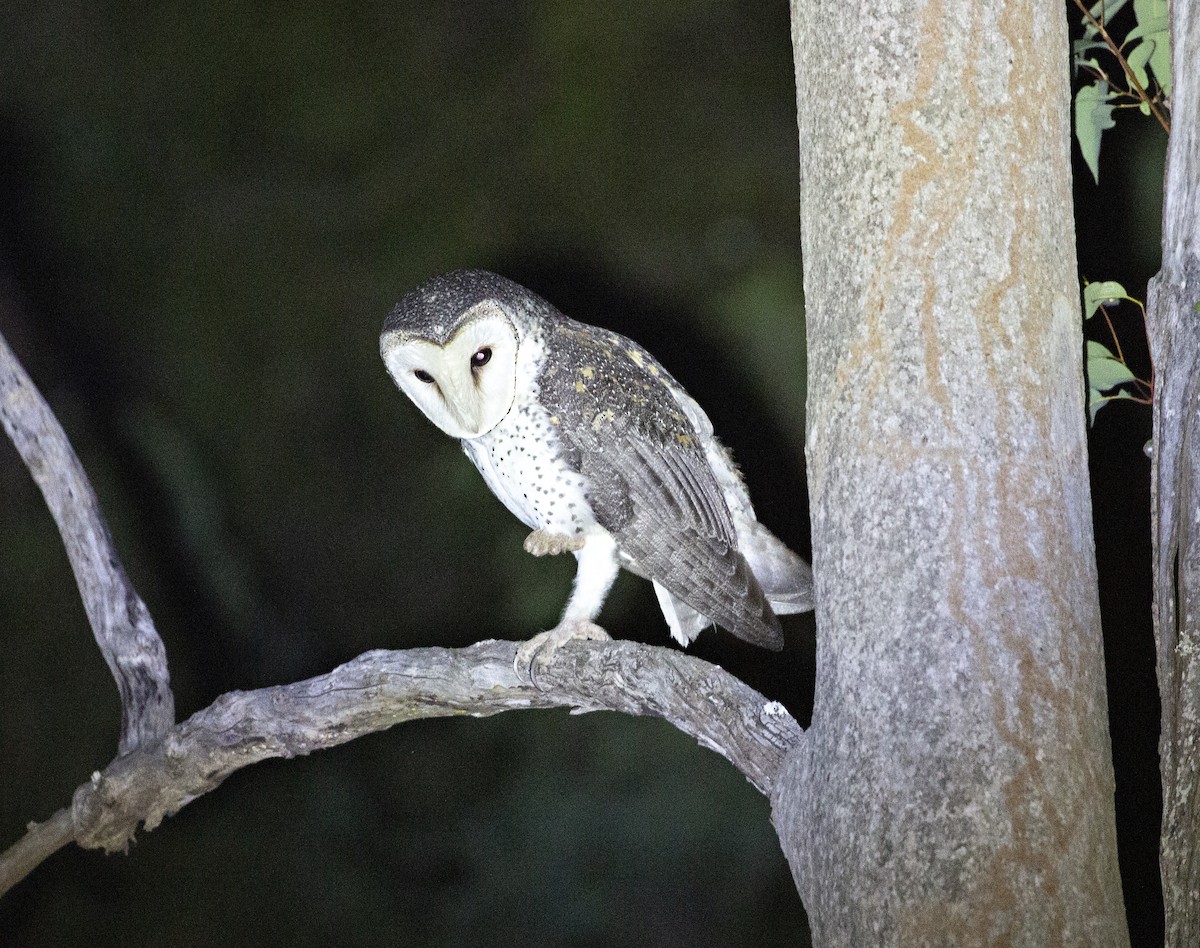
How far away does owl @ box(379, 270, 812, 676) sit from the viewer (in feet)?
4.35

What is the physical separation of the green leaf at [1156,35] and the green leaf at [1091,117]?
4 centimetres

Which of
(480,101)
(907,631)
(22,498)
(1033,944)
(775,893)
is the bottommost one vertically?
(775,893)

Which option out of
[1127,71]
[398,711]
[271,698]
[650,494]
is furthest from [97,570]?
[1127,71]

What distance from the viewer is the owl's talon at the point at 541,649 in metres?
1.31

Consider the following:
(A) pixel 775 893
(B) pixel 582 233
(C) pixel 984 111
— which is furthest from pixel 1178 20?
(A) pixel 775 893

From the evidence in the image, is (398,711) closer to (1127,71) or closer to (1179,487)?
(1179,487)

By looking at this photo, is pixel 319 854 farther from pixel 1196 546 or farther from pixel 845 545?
pixel 1196 546

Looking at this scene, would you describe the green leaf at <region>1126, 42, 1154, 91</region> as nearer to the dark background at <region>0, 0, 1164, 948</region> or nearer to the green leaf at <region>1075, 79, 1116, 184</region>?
the green leaf at <region>1075, 79, 1116, 184</region>

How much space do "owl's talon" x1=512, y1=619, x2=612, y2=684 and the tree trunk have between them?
36 cm

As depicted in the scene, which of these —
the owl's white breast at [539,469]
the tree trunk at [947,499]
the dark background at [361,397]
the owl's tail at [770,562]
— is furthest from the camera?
the dark background at [361,397]

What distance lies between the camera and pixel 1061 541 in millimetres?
920

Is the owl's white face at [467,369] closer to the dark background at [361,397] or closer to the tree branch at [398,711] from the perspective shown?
the tree branch at [398,711]

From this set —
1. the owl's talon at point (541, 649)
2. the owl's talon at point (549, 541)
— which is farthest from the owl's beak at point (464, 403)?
the owl's talon at point (541, 649)

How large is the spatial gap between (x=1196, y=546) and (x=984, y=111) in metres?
0.38
